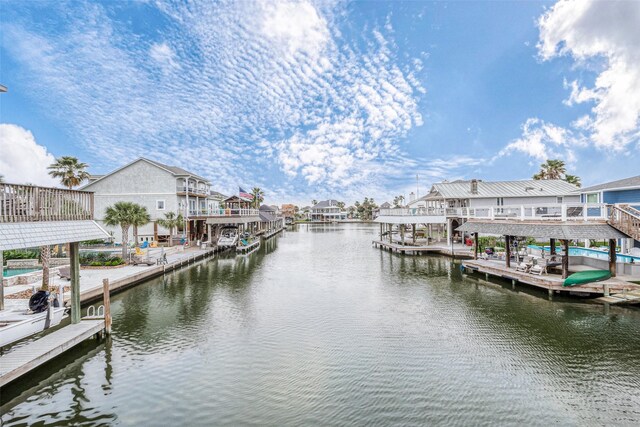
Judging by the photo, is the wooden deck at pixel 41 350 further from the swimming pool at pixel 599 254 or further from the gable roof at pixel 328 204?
the gable roof at pixel 328 204

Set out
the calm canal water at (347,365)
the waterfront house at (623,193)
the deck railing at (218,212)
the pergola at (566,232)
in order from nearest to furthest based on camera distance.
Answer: the calm canal water at (347,365) < the pergola at (566,232) < the waterfront house at (623,193) < the deck railing at (218,212)

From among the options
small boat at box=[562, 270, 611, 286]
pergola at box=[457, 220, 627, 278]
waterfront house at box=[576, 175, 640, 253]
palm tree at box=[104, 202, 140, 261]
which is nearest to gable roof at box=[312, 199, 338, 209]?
waterfront house at box=[576, 175, 640, 253]

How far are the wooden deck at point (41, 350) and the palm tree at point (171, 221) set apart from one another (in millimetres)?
26008

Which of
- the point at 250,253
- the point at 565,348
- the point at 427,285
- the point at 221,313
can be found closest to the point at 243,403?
the point at 221,313

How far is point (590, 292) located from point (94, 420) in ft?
67.7

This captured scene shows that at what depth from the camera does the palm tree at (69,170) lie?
34562mm

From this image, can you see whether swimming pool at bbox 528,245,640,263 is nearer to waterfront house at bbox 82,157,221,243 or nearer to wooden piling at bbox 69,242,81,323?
wooden piling at bbox 69,242,81,323

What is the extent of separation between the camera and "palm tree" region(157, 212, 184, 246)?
36.7 metres

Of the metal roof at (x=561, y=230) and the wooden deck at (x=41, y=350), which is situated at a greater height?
the metal roof at (x=561, y=230)

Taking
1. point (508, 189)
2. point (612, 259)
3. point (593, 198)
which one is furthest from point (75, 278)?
point (508, 189)

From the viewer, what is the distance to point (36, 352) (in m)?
9.44

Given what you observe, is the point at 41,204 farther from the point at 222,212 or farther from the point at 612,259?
the point at 222,212

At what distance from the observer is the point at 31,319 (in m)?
9.94

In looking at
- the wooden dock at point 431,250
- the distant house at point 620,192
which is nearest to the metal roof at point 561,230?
the distant house at point 620,192
